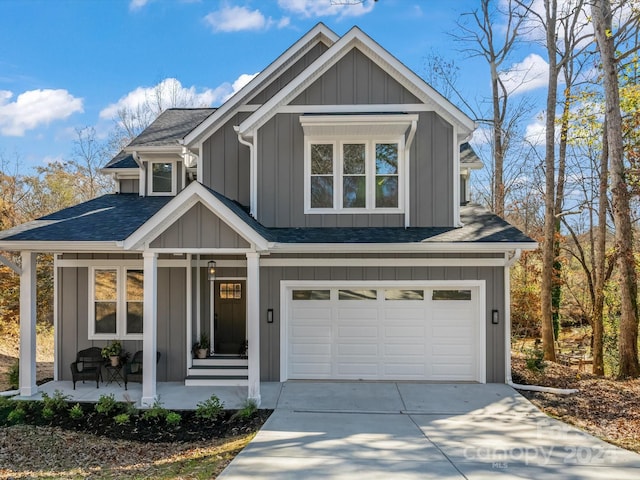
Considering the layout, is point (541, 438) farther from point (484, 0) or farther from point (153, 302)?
point (484, 0)

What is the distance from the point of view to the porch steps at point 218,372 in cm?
876

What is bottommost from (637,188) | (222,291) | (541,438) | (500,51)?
(541,438)

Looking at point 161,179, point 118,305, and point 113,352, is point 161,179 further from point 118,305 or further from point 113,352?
point 113,352

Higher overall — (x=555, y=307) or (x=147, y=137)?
(x=147, y=137)

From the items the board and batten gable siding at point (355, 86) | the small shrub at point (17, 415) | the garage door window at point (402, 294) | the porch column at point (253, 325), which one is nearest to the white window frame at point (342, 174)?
the board and batten gable siding at point (355, 86)

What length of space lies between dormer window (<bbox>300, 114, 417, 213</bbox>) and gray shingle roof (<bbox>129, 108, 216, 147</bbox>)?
168 inches

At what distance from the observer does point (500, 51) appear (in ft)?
58.9

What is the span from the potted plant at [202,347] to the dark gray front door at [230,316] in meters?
0.37

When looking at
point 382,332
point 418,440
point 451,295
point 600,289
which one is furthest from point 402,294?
point 600,289

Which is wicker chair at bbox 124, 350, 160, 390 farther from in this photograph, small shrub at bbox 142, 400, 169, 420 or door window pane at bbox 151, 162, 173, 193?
door window pane at bbox 151, 162, 173, 193

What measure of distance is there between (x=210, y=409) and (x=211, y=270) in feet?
11.0

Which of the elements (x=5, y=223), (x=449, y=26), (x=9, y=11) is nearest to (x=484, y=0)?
(x=449, y=26)

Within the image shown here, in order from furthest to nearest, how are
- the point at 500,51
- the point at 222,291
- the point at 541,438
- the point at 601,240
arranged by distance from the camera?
the point at 500,51 → the point at 601,240 → the point at 222,291 → the point at 541,438

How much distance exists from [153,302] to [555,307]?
15.1 m
